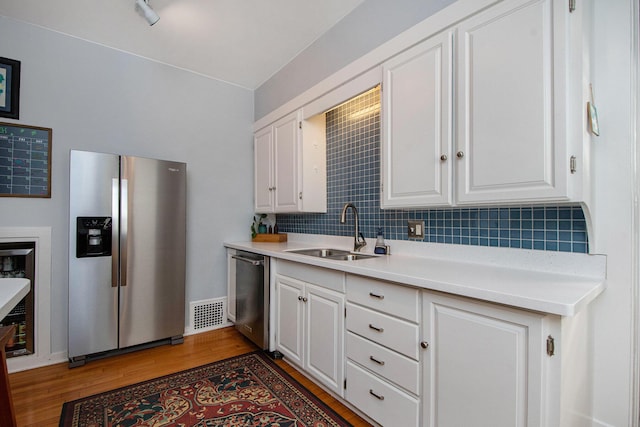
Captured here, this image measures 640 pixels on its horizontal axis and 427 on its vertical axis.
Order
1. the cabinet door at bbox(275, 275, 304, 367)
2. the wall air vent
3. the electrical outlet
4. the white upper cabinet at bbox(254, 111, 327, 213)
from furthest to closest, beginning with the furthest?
1. the wall air vent
2. the white upper cabinet at bbox(254, 111, 327, 213)
3. the cabinet door at bbox(275, 275, 304, 367)
4. the electrical outlet

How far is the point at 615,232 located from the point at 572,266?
21 centimetres

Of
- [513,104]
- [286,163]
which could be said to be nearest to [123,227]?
[286,163]

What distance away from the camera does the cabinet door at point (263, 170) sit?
3041mm

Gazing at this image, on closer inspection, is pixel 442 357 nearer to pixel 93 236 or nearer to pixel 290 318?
pixel 290 318

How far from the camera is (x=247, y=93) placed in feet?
11.4

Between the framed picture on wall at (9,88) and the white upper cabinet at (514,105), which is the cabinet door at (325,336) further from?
the framed picture on wall at (9,88)

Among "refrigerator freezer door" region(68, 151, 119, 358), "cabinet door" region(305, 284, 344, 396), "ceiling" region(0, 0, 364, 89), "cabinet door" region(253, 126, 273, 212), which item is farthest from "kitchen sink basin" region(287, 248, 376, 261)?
"ceiling" region(0, 0, 364, 89)

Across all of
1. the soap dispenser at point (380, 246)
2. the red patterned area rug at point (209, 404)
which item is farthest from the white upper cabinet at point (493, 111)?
the red patterned area rug at point (209, 404)

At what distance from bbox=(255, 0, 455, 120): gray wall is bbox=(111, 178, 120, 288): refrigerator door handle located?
165 centimetres

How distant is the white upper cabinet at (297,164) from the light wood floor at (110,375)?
132cm

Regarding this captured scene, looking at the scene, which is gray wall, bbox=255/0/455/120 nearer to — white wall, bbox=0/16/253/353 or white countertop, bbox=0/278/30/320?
white wall, bbox=0/16/253/353

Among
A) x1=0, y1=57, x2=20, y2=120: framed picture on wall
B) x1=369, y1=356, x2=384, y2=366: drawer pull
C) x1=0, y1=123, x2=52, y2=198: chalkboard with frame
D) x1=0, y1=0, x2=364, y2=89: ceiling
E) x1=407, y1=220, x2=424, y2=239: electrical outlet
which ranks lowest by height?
x1=369, y1=356, x2=384, y2=366: drawer pull

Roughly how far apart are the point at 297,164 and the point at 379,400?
1845 mm

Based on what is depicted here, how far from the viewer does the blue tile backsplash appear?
4.54 ft
